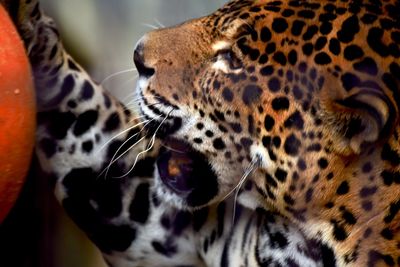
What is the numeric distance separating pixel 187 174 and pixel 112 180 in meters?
0.35

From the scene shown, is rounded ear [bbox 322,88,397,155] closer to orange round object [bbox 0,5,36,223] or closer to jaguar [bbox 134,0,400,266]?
jaguar [bbox 134,0,400,266]

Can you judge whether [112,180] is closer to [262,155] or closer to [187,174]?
[187,174]

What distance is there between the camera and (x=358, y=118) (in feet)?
5.43

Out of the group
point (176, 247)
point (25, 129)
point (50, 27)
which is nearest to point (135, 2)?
point (50, 27)

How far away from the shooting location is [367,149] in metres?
1.69

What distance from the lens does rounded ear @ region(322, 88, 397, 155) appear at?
163cm

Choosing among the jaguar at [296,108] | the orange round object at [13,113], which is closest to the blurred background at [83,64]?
the jaguar at [296,108]

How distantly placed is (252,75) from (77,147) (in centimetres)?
68

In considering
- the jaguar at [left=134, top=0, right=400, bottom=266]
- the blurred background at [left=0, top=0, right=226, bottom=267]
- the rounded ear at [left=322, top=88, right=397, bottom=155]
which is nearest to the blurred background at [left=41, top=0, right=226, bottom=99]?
the blurred background at [left=0, top=0, right=226, bottom=267]

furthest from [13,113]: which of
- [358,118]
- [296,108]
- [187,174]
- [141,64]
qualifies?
[358,118]

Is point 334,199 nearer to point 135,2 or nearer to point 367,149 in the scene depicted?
point 367,149

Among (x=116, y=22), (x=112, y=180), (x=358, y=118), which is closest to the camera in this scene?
(x=358, y=118)

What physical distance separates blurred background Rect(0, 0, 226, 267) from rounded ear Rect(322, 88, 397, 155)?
21.6 inches

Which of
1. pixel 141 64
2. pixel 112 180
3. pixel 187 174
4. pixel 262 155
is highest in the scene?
pixel 141 64
